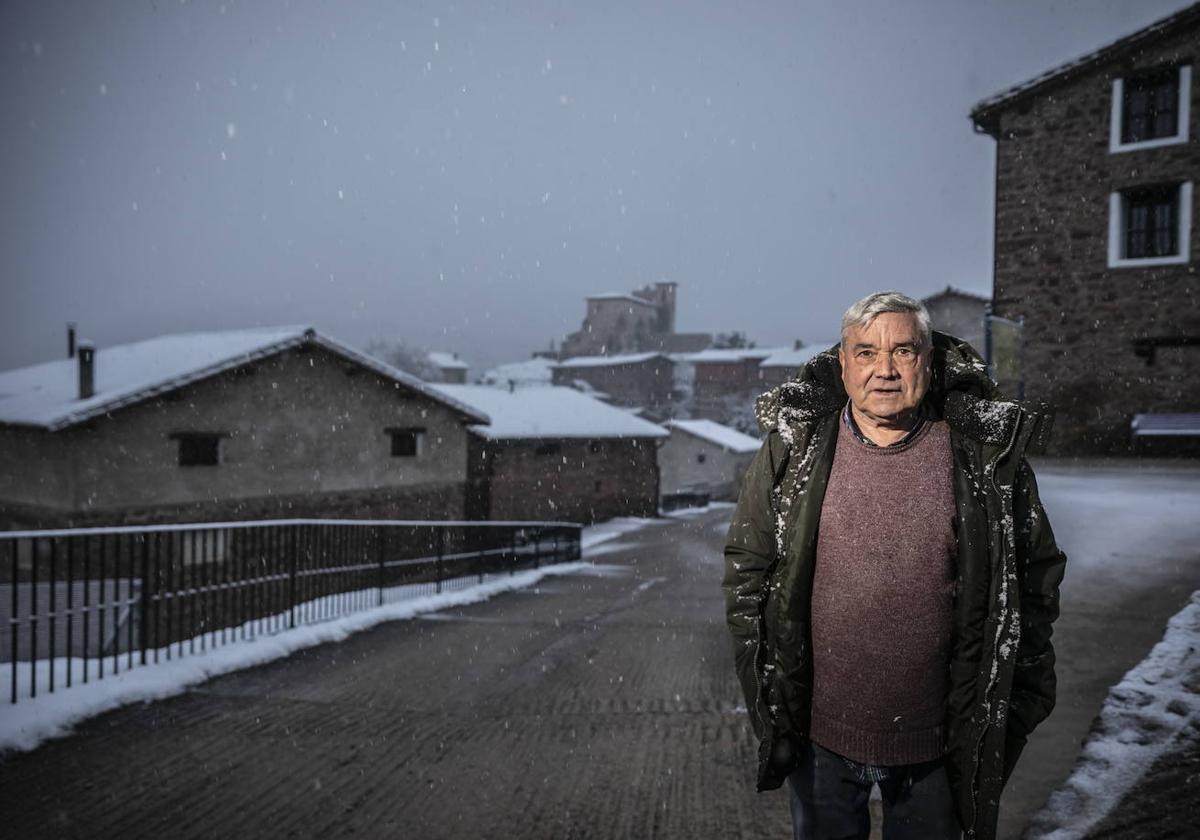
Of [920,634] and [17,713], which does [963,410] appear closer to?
[920,634]

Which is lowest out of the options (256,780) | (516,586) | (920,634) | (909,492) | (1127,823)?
(516,586)

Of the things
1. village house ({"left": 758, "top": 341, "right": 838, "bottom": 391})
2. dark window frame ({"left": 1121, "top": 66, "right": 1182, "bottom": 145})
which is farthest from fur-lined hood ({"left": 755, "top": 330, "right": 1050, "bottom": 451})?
village house ({"left": 758, "top": 341, "right": 838, "bottom": 391})

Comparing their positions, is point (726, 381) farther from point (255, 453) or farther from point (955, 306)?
point (255, 453)

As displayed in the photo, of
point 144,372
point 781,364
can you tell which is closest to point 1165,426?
point 144,372

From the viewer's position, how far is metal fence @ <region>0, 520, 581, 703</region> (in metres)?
5.05

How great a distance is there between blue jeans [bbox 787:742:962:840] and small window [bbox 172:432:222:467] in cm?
1581

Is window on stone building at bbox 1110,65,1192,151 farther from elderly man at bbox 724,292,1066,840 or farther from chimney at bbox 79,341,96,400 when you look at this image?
chimney at bbox 79,341,96,400

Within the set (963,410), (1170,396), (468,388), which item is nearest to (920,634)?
(963,410)

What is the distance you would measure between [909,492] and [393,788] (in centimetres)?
299

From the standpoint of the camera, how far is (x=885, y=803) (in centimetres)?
214

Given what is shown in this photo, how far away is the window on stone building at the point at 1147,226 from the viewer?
44.8 feet

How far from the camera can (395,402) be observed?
19250 mm

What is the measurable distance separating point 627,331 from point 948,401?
3260 inches

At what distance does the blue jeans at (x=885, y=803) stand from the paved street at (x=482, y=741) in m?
1.20
